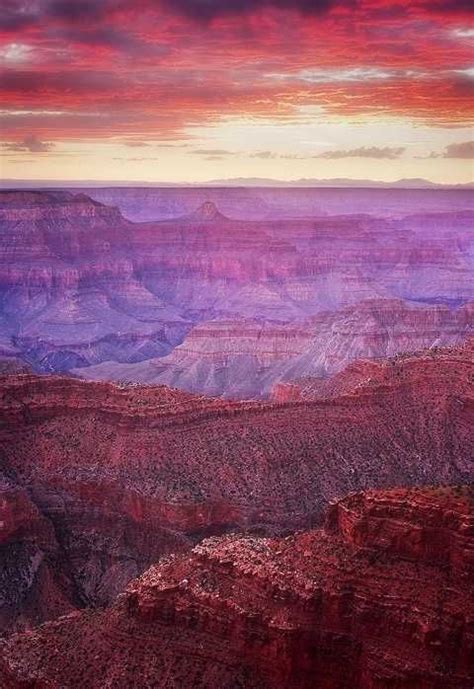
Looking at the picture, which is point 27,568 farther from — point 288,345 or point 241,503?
point 288,345

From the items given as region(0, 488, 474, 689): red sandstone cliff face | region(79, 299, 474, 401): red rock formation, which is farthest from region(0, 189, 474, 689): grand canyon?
region(79, 299, 474, 401): red rock formation

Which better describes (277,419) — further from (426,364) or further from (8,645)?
(8,645)

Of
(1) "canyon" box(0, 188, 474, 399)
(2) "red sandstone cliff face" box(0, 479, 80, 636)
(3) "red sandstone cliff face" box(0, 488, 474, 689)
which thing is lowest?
(1) "canyon" box(0, 188, 474, 399)

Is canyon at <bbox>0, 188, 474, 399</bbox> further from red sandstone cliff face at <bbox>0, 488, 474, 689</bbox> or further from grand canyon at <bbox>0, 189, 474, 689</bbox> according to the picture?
red sandstone cliff face at <bbox>0, 488, 474, 689</bbox>

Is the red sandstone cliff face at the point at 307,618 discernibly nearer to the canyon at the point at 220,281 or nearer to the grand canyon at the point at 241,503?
the grand canyon at the point at 241,503

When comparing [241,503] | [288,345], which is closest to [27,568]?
[241,503]

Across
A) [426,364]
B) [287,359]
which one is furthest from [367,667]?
[287,359]

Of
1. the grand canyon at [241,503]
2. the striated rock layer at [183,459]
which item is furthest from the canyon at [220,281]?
the striated rock layer at [183,459]
